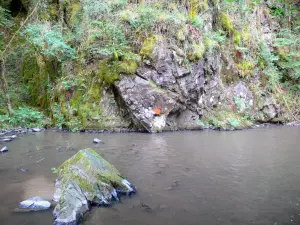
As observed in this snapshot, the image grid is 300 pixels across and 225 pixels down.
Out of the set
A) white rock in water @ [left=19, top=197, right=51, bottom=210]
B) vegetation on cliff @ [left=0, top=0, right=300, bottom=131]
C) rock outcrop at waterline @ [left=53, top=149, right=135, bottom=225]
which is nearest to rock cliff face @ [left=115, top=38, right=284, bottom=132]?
vegetation on cliff @ [left=0, top=0, right=300, bottom=131]

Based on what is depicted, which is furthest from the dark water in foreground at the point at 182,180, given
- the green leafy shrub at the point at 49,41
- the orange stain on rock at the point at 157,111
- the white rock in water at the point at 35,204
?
the green leafy shrub at the point at 49,41

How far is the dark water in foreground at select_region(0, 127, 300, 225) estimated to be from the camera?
11.2ft

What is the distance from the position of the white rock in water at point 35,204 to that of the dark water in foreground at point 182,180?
0.50 ft

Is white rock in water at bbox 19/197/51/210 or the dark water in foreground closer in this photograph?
the dark water in foreground

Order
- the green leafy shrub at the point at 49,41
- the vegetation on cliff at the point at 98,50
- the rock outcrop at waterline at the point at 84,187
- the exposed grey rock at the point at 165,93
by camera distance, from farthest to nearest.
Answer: the green leafy shrub at the point at 49,41 < the vegetation on cliff at the point at 98,50 < the exposed grey rock at the point at 165,93 < the rock outcrop at waterline at the point at 84,187

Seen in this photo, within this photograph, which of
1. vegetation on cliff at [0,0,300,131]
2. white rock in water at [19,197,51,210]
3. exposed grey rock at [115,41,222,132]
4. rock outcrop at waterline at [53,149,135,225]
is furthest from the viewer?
vegetation on cliff at [0,0,300,131]

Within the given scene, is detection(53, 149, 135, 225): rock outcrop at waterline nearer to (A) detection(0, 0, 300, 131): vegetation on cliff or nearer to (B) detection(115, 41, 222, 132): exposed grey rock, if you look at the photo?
(B) detection(115, 41, 222, 132): exposed grey rock

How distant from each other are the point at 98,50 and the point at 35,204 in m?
8.91

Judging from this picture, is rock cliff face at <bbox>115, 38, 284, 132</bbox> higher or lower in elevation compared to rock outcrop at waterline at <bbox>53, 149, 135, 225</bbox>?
higher

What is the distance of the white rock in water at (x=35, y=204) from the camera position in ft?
11.7

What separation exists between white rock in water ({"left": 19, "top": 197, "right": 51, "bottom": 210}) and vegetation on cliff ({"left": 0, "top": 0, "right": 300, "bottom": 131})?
7451 mm

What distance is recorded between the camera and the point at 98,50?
37.9ft

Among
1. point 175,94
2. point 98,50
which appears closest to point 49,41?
point 98,50

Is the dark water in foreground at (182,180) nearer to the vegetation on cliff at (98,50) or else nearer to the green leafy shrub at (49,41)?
the vegetation on cliff at (98,50)
